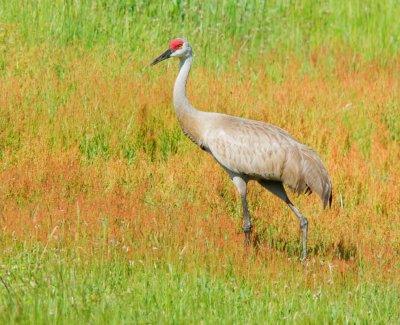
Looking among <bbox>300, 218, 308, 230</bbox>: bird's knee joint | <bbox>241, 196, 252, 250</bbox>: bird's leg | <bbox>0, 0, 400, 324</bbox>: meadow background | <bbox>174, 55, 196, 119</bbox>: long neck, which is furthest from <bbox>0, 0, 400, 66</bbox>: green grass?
<bbox>300, 218, 308, 230</bbox>: bird's knee joint

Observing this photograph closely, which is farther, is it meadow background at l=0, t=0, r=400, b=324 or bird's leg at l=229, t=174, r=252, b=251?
bird's leg at l=229, t=174, r=252, b=251

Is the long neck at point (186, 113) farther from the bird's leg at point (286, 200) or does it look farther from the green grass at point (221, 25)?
the green grass at point (221, 25)

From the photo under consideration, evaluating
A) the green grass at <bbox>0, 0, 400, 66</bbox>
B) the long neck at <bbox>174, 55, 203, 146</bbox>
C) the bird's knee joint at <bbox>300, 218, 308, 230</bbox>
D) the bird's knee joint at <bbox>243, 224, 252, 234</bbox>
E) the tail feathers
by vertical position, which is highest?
the green grass at <bbox>0, 0, 400, 66</bbox>

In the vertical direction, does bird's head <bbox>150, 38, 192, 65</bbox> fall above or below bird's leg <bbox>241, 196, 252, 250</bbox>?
above

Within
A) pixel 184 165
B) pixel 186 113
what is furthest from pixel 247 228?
pixel 184 165

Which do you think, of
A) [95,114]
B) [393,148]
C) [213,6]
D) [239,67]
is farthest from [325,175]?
[213,6]

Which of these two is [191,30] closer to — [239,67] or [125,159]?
[239,67]

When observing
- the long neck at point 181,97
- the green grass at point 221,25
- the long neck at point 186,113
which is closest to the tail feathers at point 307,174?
the long neck at point 186,113

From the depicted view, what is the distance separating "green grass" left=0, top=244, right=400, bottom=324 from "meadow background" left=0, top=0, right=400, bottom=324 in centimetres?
1

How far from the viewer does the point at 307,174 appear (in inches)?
266

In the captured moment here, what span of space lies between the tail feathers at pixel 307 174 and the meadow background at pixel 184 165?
0.47m

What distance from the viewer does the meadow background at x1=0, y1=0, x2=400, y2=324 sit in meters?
5.36

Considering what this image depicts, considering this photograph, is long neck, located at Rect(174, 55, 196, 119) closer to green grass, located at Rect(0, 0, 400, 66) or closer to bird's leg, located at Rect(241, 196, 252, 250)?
bird's leg, located at Rect(241, 196, 252, 250)

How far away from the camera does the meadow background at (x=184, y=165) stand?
5355 mm
